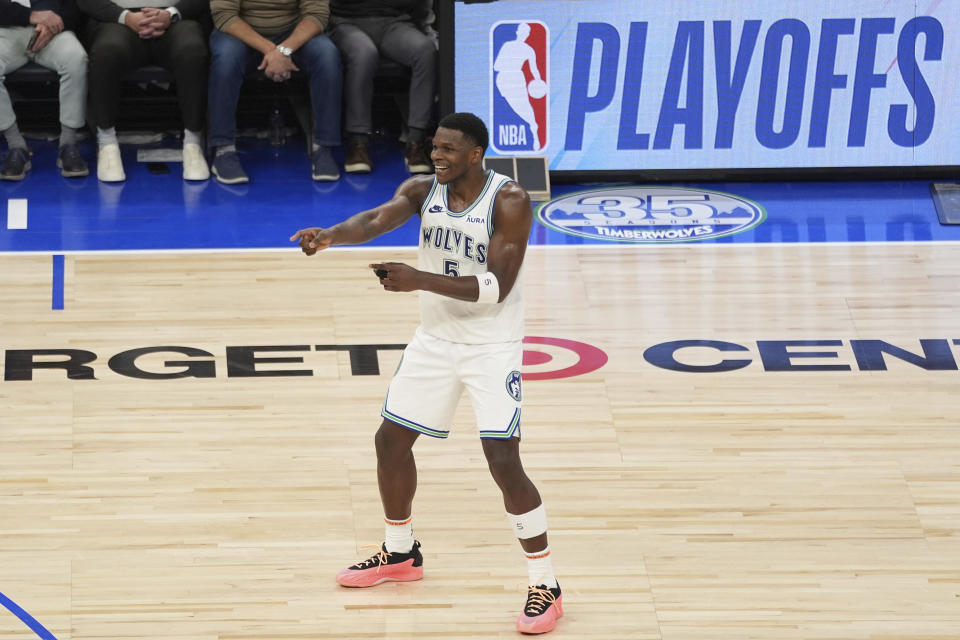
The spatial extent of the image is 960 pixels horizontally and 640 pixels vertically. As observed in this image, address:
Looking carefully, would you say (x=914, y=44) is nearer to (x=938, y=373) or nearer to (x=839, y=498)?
(x=938, y=373)

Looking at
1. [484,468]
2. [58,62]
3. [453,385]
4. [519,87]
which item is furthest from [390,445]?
[58,62]

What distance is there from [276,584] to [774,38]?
232 inches

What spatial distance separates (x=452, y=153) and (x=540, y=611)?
1.57m

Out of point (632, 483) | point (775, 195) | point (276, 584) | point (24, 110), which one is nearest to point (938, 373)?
point (632, 483)

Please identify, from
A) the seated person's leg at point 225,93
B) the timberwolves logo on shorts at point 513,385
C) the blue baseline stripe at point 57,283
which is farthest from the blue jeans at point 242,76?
the timberwolves logo on shorts at point 513,385

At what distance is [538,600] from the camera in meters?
5.13

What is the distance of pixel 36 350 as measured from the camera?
7.52 metres

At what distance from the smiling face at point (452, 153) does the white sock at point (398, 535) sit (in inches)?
49.8

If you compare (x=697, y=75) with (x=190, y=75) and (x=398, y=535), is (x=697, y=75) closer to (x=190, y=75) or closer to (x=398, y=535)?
(x=190, y=75)

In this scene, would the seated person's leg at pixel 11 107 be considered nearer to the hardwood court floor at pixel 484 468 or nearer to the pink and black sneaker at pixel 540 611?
the hardwood court floor at pixel 484 468

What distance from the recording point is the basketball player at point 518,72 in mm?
9867

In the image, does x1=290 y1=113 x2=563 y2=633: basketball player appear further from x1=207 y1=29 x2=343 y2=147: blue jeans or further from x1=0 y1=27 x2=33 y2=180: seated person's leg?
x1=0 y1=27 x2=33 y2=180: seated person's leg

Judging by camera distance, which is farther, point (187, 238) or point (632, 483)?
point (187, 238)

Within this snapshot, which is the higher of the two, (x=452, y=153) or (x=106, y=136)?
(x=452, y=153)
